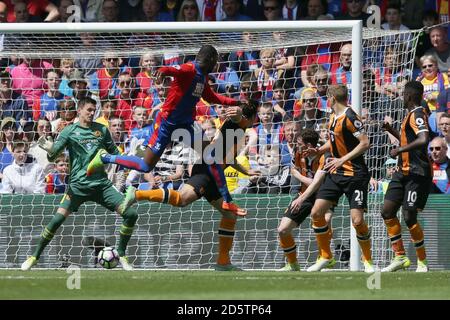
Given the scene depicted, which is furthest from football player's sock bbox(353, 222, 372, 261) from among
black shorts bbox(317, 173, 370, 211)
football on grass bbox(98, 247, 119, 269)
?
football on grass bbox(98, 247, 119, 269)

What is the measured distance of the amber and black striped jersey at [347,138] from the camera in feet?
44.0

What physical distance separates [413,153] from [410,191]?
476mm

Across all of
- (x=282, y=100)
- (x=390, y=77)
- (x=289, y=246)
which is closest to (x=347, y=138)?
(x=289, y=246)

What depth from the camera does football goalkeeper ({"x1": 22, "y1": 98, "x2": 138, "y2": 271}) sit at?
565 inches

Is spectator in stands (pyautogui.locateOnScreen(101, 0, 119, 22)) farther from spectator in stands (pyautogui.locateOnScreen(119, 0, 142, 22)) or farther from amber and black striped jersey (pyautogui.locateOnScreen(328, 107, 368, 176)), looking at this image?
amber and black striped jersey (pyautogui.locateOnScreen(328, 107, 368, 176))

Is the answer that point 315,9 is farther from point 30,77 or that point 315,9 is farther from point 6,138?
point 6,138

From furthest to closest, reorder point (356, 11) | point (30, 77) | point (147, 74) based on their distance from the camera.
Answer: point (356, 11) → point (30, 77) → point (147, 74)

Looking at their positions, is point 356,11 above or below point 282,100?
above

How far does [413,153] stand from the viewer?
14133mm

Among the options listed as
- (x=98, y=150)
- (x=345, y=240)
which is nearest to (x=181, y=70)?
(x=98, y=150)

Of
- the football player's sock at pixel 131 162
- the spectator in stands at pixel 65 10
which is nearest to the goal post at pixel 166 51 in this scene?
the football player's sock at pixel 131 162

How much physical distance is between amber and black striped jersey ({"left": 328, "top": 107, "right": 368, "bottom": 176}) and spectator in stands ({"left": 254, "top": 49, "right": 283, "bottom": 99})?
3.37 metres

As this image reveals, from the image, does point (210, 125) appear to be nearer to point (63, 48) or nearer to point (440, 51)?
point (63, 48)

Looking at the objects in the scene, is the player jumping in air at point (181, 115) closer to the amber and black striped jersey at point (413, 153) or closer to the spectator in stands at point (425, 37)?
the amber and black striped jersey at point (413, 153)
